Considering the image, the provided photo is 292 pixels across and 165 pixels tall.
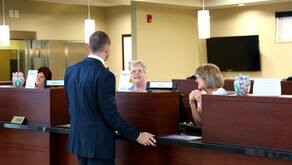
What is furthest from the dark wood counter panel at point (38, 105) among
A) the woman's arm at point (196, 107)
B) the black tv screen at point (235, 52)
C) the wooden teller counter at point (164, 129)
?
the black tv screen at point (235, 52)

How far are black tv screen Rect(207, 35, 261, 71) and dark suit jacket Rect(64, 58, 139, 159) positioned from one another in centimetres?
695

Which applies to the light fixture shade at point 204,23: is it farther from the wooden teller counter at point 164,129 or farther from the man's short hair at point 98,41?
the man's short hair at point 98,41

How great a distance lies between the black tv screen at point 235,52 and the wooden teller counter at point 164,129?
6355mm

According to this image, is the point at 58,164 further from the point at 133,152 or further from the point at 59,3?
the point at 59,3

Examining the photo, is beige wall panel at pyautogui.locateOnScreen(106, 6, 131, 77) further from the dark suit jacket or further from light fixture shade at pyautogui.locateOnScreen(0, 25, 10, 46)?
the dark suit jacket

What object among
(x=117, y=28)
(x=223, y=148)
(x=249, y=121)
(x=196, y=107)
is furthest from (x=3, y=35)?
(x=249, y=121)

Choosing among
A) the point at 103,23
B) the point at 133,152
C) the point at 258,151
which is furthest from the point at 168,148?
the point at 103,23

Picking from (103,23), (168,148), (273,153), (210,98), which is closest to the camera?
(273,153)

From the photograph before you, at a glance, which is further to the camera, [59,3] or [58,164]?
[59,3]

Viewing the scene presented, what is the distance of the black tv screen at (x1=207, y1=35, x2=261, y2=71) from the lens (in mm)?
9617

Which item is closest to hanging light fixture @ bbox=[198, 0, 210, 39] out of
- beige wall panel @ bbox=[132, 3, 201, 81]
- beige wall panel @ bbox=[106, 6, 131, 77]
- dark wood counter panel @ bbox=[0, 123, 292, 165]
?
beige wall panel @ bbox=[132, 3, 201, 81]

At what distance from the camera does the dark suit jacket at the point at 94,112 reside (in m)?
2.95

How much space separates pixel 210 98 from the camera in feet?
9.78

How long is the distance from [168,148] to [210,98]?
53cm
